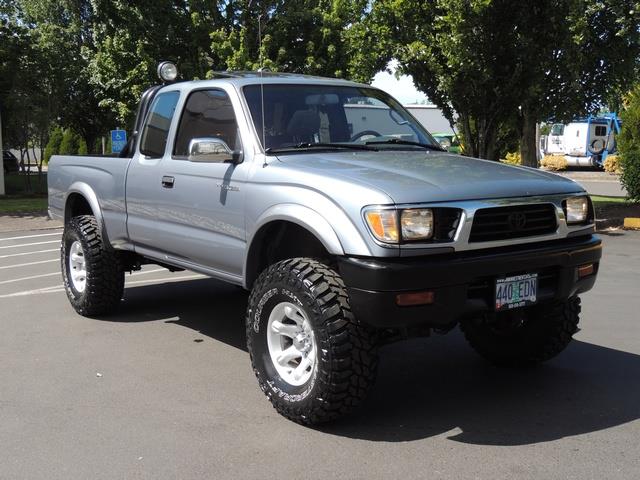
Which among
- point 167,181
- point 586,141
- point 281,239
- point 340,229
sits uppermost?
point 586,141

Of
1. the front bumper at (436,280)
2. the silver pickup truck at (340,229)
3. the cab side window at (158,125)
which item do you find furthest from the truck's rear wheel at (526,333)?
the cab side window at (158,125)

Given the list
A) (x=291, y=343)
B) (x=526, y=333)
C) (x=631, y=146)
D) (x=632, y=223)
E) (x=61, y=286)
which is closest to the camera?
(x=291, y=343)

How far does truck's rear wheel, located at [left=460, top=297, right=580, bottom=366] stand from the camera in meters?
4.77

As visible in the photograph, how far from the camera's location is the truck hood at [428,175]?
154 inches

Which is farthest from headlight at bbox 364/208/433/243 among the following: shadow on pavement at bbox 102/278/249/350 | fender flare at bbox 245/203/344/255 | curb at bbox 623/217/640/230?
curb at bbox 623/217/640/230

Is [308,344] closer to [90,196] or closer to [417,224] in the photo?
[417,224]

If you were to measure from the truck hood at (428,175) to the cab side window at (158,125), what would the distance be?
1501 mm

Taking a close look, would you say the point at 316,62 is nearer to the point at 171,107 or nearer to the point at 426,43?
the point at 426,43

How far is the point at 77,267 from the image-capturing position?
698 centimetres

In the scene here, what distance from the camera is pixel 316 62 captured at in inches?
718

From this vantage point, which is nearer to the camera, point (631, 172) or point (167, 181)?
point (167, 181)

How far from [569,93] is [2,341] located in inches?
454

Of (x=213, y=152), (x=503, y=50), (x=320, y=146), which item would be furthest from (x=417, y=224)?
(x=503, y=50)

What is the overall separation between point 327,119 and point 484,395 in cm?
215
